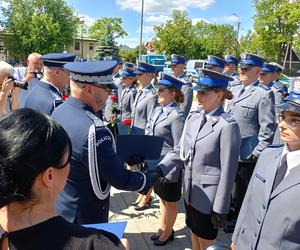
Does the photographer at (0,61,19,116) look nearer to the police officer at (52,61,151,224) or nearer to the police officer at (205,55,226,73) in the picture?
the police officer at (52,61,151,224)

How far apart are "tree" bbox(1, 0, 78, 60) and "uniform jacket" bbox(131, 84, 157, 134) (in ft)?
123

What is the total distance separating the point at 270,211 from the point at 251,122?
2.74 meters

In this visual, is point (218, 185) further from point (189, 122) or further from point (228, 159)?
point (189, 122)

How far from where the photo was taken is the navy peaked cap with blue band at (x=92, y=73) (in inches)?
86.6

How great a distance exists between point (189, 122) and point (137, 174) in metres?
0.98

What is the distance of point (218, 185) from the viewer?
8.95 ft

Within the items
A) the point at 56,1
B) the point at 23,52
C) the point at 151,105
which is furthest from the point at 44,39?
the point at 151,105

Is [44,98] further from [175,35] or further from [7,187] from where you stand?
[175,35]

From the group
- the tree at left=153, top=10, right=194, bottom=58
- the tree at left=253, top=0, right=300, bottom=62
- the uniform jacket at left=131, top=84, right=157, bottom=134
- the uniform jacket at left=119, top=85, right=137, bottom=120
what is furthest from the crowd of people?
the tree at left=153, top=10, right=194, bottom=58

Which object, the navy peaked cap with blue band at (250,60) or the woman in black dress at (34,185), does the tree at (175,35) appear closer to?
the navy peaked cap with blue band at (250,60)

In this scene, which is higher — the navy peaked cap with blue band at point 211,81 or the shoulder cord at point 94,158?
the navy peaked cap with blue band at point 211,81

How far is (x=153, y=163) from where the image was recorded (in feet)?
9.59

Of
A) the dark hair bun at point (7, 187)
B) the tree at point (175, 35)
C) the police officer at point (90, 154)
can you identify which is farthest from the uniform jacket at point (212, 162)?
the tree at point (175, 35)

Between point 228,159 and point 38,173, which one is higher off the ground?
point 38,173
